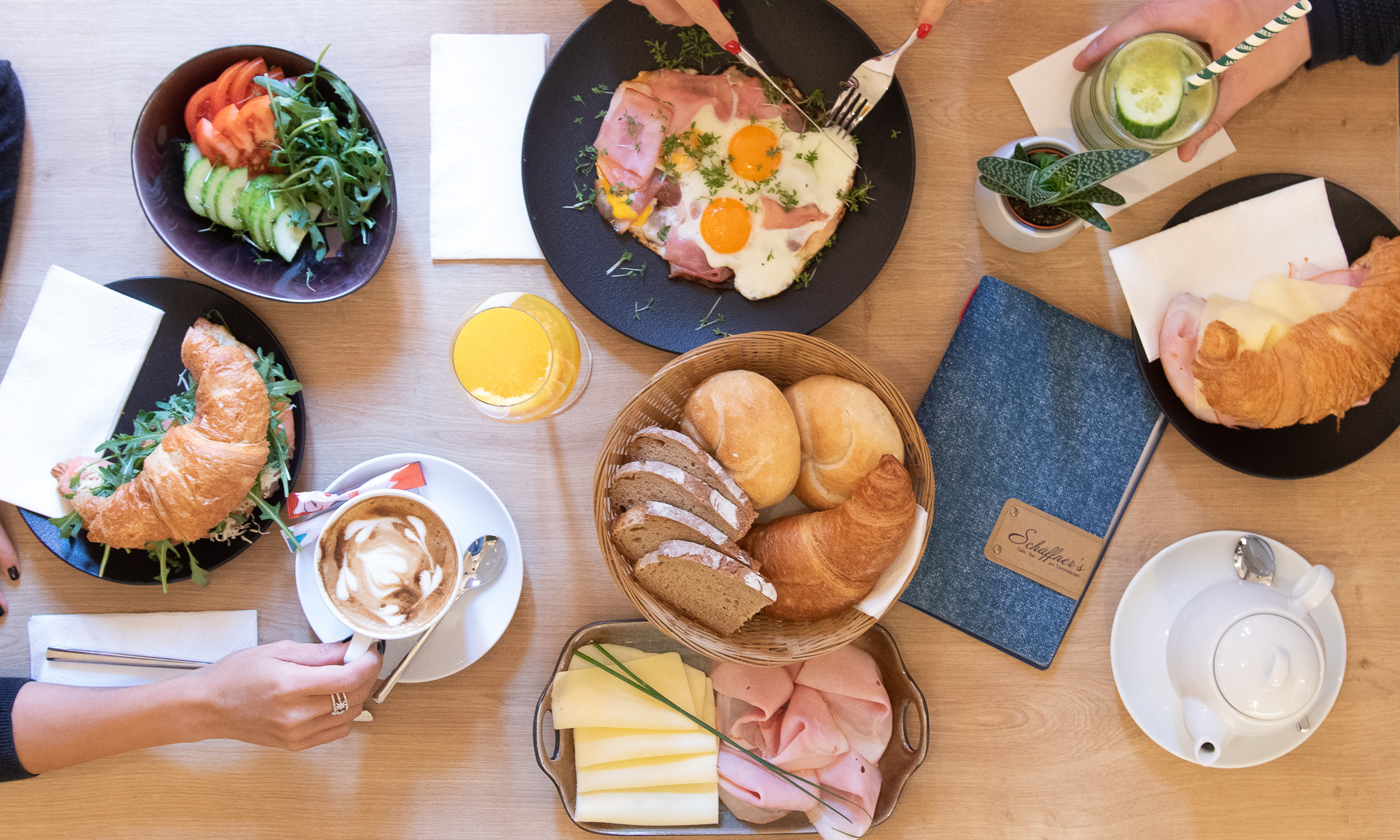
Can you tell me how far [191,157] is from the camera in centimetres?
144

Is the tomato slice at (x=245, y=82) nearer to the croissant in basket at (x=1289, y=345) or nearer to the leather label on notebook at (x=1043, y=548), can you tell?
the leather label on notebook at (x=1043, y=548)

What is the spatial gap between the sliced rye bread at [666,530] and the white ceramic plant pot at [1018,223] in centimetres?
76

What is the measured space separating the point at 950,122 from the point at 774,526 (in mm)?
858

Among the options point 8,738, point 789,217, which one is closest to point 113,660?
point 8,738

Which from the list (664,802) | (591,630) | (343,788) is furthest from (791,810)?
(343,788)

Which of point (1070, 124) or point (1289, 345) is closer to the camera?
point (1289, 345)

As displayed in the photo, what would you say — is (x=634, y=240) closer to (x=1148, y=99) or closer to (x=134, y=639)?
(x=1148, y=99)

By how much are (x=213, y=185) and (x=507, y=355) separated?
2.03 feet

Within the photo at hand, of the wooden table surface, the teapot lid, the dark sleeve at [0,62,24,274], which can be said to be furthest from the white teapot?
the dark sleeve at [0,62,24,274]

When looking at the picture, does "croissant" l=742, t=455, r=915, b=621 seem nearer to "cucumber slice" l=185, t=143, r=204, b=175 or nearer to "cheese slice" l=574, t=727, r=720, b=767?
"cheese slice" l=574, t=727, r=720, b=767

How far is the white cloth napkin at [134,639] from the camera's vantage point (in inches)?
59.4

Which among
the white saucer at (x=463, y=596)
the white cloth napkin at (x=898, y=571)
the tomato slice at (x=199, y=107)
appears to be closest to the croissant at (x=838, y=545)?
the white cloth napkin at (x=898, y=571)

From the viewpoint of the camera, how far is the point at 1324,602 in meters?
1.47

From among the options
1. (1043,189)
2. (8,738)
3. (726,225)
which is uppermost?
(1043,189)
